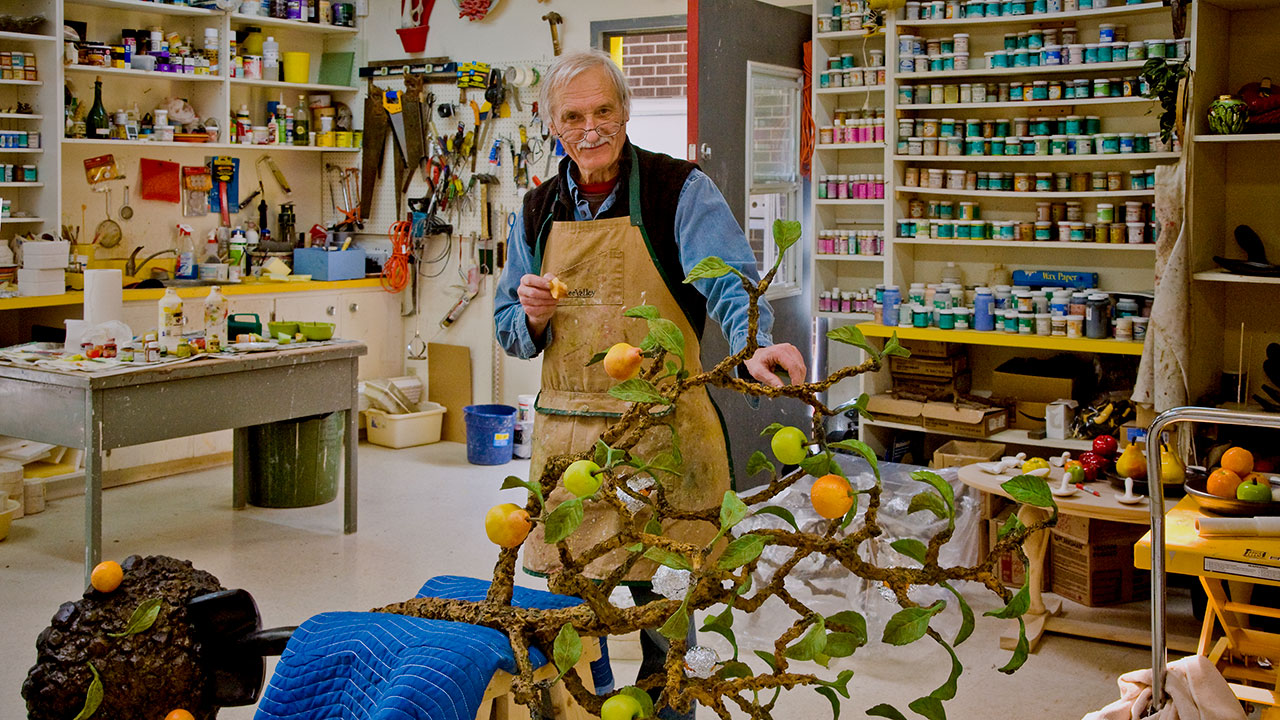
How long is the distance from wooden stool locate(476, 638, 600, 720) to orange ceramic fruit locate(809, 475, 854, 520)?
452 mm

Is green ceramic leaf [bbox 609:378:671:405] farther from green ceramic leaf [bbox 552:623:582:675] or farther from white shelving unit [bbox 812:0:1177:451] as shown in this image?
white shelving unit [bbox 812:0:1177:451]

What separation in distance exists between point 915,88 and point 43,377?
374cm

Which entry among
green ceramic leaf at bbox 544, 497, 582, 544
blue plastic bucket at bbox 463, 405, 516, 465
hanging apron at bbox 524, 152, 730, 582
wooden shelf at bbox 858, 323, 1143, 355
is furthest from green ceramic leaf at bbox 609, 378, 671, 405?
blue plastic bucket at bbox 463, 405, 516, 465

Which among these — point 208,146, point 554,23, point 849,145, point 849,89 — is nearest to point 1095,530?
point 849,145

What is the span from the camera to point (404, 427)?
6938mm

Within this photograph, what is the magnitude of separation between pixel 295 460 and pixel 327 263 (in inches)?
67.4

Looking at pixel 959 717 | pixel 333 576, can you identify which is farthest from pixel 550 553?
pixel 333 576

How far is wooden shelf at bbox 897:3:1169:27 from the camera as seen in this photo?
4.81m

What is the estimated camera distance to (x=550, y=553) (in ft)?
8.48

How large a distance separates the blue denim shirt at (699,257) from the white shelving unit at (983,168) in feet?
9.09

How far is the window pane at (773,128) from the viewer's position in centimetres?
566

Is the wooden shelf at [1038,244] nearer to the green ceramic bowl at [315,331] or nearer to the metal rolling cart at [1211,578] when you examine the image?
the metal rolling cart at [1211,578]

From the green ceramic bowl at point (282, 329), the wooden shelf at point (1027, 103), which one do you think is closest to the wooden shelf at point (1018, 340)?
the wooden shelf at point (1027, 103)

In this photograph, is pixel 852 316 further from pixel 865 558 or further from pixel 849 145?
pixel 865 558
